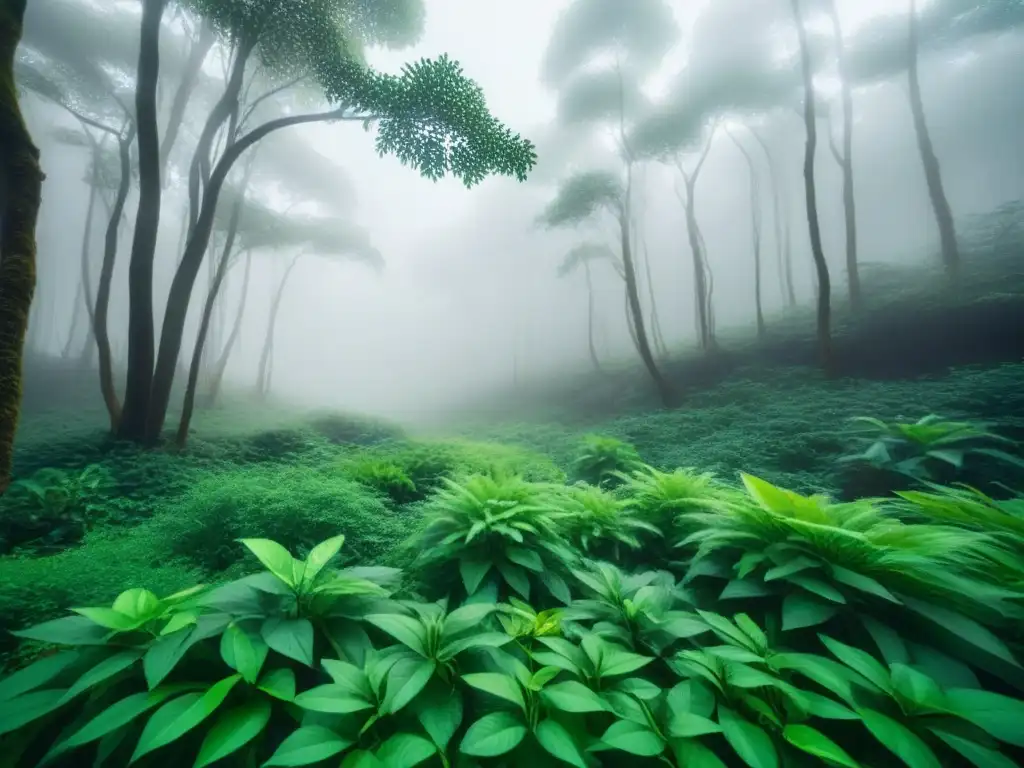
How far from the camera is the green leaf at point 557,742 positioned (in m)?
0.98

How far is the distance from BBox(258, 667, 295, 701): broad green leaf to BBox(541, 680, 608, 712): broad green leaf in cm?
76

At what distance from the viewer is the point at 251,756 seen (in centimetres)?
111

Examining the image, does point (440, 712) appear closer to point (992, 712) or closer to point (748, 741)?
point (748, 741)

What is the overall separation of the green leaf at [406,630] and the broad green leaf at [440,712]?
115 millimetres

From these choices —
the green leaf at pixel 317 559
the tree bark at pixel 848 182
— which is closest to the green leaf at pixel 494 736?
the green leaf at pixel 317 559

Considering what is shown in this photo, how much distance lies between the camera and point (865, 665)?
123 cm

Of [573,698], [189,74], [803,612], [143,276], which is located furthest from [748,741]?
[189,74]

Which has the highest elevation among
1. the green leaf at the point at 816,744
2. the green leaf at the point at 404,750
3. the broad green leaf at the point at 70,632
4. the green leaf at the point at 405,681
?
the broad green leaf at the point at 70,632

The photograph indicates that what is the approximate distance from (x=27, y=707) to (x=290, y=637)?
28.1 inches

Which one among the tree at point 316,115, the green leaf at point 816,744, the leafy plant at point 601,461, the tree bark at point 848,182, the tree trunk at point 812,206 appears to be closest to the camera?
the green leaf at point 816,744

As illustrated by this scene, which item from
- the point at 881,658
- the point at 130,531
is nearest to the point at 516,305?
the point at 130,531

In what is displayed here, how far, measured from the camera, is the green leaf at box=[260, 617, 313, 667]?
1274 millimetres

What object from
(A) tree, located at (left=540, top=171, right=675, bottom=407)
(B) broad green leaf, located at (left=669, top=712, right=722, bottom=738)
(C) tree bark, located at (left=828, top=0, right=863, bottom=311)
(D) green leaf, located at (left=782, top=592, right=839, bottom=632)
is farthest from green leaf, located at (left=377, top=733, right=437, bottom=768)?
(C) tree bark, located at (left=828, top=0, right=863, bottom=311)

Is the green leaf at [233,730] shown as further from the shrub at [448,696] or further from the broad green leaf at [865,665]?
the broad green leaf at [865,665]
